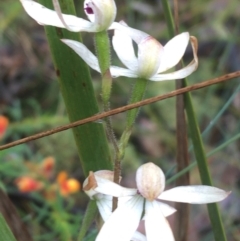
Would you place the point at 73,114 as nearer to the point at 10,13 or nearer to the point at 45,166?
the point at 45,166

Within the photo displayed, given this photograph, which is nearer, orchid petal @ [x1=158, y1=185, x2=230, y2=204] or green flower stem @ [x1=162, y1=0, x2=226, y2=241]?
orchid petal @ [x1=158, y1=185, x2=230, y2=204]

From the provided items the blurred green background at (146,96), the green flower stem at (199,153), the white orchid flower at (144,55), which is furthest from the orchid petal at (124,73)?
the blurred green background at (146,96)

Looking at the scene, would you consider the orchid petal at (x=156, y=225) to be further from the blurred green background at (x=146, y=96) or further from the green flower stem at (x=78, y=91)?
the blurred green background at (x=146, y=96)

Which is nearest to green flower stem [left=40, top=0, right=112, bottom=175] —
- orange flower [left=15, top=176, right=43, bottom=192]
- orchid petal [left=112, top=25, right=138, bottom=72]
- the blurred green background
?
orchid petal [left=112, top=25, right=138, bottom=72]

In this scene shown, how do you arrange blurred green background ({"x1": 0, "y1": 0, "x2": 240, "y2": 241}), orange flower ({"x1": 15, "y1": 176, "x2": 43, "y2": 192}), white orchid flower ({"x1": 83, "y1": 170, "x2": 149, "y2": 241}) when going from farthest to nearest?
blurred green background ({"x1": 0, "y1": 0, "x2": 240, "y2": 241})
orange flower ({"x1": 15, "y1": 176, "x2": 43, "y2": 192})
white orchid flower ({"x1": 83, "y1": 170, "x2": 149, "y2": 241})

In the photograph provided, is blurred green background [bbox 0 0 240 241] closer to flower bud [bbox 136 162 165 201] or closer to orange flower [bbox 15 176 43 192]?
orange flower [bbox 15 176 43 192]

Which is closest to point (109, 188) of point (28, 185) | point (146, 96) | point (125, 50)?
point (125, 50)

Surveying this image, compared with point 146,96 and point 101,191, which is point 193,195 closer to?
point 101,191
